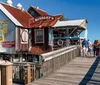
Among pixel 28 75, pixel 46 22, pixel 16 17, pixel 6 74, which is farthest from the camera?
pixel 46 22

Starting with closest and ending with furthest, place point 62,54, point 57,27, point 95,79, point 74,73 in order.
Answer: point 95,79
point 74,73
point 62,54
point 57,27

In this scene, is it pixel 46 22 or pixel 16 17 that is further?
pixel 46 22

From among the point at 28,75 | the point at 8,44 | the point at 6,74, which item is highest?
the point at 8,44

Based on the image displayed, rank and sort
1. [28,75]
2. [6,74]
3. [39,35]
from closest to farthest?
[6,74], [28,75], [39,35]

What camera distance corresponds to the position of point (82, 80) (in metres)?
9.41

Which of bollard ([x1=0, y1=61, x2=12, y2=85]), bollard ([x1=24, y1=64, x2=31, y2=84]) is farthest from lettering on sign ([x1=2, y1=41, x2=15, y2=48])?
bollard ([x1=0, y1=61, x2=12, y2=85])

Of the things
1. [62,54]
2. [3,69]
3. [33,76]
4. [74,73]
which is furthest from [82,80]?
[3,69]

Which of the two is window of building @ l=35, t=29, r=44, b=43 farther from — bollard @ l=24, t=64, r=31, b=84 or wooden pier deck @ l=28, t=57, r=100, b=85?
bollard @ l=24, t=64, r=31, b=84

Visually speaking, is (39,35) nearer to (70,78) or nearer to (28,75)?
(28,75)

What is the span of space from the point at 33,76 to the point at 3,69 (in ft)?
15.9

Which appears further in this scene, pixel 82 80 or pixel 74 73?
pixel 74 73

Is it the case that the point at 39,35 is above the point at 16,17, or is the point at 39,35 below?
below

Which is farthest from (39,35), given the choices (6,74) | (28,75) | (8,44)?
(6,74)

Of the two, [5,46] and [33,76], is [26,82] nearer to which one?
[33,76]
